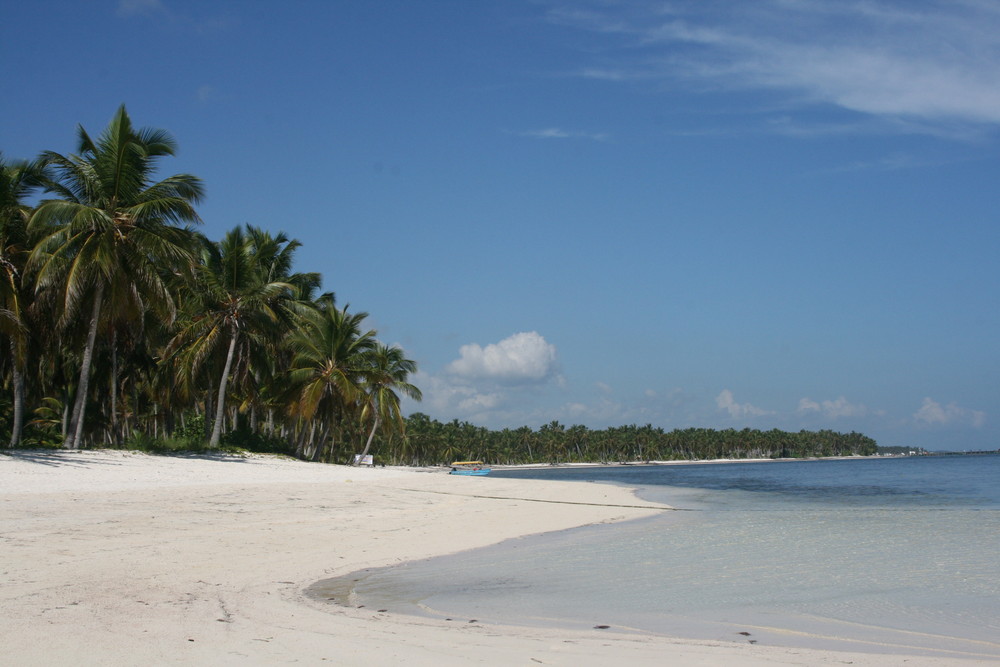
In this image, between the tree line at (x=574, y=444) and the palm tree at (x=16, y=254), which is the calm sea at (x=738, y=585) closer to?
the palm tree at (x=16, y=254)

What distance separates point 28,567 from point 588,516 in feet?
41.7

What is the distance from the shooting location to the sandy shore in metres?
5.61

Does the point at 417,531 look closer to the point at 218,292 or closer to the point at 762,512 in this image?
the point at 762,512

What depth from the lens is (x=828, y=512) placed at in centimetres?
2158

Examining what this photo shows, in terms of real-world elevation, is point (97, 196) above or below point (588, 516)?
above

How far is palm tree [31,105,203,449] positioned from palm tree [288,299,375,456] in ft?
34.3

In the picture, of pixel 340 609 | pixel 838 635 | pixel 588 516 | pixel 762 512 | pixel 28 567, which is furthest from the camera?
pixel 762 512

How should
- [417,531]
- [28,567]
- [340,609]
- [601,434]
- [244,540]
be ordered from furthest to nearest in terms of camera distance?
[601,434] → [417,531] → [244,540] → [28,567] → [340,609]

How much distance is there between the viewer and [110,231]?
21.2 metres

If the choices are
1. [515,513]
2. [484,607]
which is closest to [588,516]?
[515,513]

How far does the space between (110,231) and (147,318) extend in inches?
328

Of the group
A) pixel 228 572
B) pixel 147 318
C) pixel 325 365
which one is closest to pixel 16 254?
A: pixel 147 318

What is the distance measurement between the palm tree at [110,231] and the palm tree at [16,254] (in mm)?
792

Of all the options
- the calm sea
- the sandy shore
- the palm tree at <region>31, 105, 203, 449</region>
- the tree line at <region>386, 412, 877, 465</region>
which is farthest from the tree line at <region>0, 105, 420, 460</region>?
the tree line at <region>386, 412, 877, 465</region>
